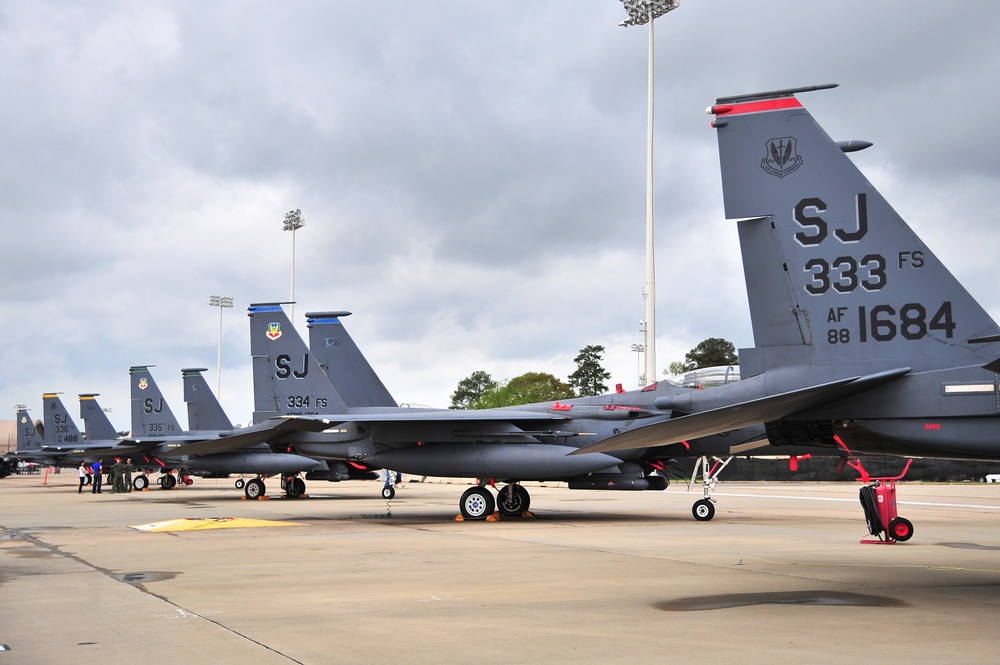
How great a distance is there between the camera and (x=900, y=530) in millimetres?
13094

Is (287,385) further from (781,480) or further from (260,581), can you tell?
(781,480)

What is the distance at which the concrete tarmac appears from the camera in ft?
19.0

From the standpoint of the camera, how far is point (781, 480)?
43375 millimetres

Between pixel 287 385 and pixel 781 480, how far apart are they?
27.7 meters

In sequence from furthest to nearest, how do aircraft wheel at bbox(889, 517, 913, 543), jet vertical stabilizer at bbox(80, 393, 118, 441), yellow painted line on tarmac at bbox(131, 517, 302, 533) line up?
1. jet vertical stabilizer at bbox(80, 393, 118, 441)
2. yellow painted line on tarmac at bbox(131, 517, 302, 533)
3. aircraft wheel at bbox(889, 517, 913, 543)

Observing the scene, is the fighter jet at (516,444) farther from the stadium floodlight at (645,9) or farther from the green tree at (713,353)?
the green tree at (713,353)

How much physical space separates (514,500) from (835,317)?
1170cm

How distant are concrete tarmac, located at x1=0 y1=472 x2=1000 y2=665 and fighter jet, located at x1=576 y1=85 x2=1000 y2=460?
4.80 ft

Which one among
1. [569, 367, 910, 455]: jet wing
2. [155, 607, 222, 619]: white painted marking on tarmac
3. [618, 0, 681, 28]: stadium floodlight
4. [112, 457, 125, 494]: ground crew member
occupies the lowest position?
[112, 457, 125, 494]: ground crew member

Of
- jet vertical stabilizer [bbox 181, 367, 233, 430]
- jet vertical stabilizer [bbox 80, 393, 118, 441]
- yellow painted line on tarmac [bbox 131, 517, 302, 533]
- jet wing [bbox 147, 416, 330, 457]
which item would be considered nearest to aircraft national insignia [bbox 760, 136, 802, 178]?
jet wing [bbox 147, 416, 330, 457]

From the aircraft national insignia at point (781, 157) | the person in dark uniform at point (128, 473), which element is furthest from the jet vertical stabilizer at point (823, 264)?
the person in dark uniform at point (128, 473)

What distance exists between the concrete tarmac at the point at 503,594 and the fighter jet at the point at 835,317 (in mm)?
1462

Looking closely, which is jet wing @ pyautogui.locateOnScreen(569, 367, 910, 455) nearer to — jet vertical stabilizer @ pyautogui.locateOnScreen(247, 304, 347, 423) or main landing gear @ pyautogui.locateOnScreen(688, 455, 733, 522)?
main landing gear @ pyautogui.locateOnScreen(688, 455, 733, 522)

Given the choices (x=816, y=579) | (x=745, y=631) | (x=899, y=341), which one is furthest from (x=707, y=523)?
(x=745, y=631)
